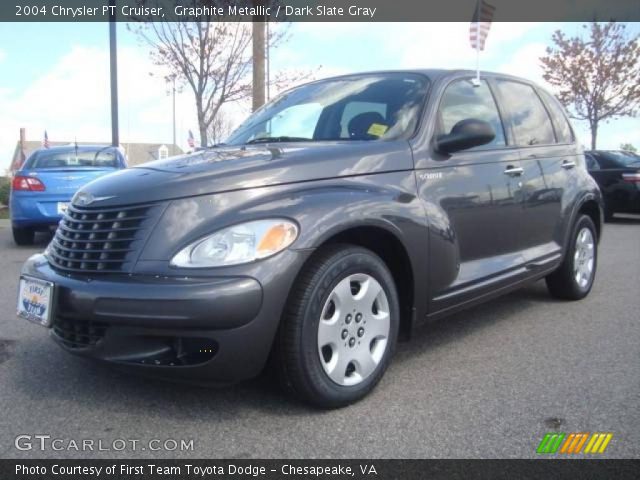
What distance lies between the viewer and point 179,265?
2527 millimetres

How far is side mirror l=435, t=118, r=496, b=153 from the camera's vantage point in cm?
338

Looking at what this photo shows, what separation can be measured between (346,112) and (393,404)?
180 cm

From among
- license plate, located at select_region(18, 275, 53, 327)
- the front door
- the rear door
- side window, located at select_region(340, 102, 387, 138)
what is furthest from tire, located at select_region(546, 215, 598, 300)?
license plate, located at select_region(18, 275, 53, 327)

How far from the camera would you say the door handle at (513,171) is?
398cm

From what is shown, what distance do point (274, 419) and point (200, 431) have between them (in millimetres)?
327

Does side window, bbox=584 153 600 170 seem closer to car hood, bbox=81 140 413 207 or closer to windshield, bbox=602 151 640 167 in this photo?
windshield, bbox=602 151 640 167

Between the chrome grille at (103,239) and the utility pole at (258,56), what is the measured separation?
9.31 m

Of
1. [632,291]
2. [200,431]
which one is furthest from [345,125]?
[632,291]

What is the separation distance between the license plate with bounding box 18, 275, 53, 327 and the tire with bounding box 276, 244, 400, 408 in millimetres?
1046

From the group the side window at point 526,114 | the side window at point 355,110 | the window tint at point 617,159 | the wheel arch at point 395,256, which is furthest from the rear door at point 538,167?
the window tint at point 617,159

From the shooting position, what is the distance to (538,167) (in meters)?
4.36

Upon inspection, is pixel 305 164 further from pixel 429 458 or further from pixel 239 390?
pixel 429 458

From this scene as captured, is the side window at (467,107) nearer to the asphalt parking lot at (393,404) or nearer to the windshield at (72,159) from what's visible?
the asphalt parking lot at (393,404)

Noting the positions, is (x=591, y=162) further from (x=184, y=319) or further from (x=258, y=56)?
(x=184, y=319)
